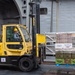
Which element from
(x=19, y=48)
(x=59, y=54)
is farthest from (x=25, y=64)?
(x=59, y=54)

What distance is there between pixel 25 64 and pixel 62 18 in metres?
9.10

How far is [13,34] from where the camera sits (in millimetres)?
16219

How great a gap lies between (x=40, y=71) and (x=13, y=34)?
7.25 feet

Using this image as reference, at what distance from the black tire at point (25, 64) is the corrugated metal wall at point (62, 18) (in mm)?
8551

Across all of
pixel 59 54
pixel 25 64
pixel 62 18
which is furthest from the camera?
pixel 62 18

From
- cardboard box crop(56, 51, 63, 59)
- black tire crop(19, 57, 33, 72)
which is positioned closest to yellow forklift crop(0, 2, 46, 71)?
black tire crop(19, 57, 33, 72)

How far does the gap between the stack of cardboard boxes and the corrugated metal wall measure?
887 cm

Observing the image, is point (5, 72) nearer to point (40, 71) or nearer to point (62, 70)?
point (40, 71)

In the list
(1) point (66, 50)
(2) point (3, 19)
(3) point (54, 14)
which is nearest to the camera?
(1) point (66, 50)

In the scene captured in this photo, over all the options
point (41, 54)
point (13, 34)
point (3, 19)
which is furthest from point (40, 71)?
point (3, 19)

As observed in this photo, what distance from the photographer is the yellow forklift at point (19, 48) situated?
16.0m

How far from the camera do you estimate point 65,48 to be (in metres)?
15.4

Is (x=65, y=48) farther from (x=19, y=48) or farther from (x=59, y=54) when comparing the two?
(x=19, y=48)

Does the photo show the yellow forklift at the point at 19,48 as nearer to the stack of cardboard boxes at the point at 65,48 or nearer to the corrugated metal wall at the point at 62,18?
the stack of cardboard boxes at the point at 65,48
